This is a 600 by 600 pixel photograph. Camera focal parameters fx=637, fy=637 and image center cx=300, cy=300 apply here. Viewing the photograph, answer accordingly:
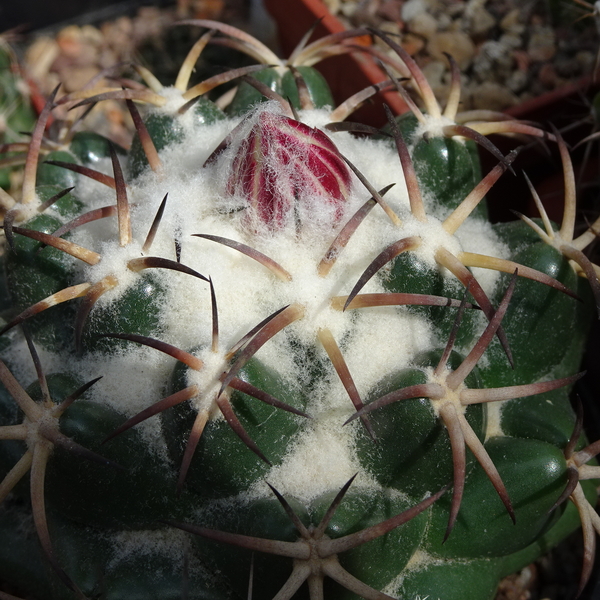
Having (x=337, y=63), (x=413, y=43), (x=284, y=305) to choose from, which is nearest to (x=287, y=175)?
(x=284, y=305)

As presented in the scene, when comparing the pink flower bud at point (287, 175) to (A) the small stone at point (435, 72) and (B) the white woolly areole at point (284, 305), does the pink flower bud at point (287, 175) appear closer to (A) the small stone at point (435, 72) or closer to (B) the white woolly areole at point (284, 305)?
→ (B) the white woolly areole at point (284, 305)

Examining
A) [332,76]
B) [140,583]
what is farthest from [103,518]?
[332,76]

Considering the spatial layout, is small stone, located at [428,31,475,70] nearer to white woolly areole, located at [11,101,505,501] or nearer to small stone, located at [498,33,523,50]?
small stone, located at [498,33,523,50]

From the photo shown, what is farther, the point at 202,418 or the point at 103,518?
the point at 103,518

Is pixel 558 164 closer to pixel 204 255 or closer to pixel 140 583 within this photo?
pixel 204 255

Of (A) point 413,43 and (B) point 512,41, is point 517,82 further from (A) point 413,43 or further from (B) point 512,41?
(A) point 413,43

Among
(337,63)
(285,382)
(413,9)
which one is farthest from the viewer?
(413,9)

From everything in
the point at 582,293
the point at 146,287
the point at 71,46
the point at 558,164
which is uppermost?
the point at 71,46
